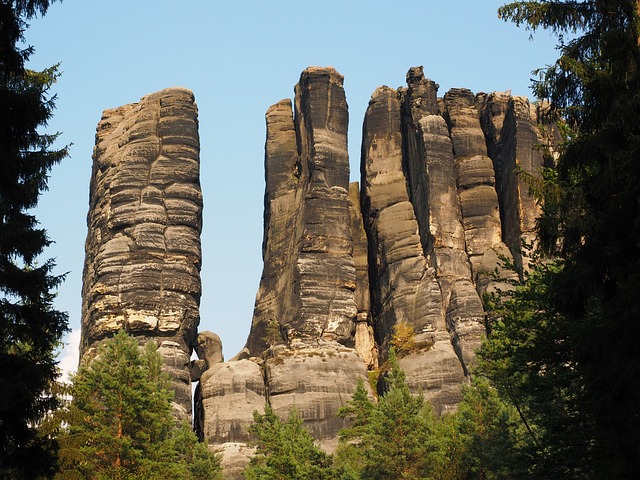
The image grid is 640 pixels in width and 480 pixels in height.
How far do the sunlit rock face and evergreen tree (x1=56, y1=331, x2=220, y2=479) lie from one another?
29616mm

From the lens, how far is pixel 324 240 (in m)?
90.6

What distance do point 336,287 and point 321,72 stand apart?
20027mm

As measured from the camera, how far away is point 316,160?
93.0 meters

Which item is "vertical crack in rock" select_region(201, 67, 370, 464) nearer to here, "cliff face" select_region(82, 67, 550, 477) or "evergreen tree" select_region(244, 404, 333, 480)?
"cliff face" select_region(82, 67, 550, 477)

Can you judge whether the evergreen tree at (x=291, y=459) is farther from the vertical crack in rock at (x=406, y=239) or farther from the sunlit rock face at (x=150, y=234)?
the vertical crack in rock at (x=406, y=239)

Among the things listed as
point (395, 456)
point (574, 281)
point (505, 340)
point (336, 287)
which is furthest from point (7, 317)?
point (336, 287)

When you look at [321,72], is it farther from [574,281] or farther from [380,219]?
[574,281]

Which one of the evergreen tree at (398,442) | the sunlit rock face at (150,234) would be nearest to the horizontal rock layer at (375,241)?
the sunlit rock face at (150,234)

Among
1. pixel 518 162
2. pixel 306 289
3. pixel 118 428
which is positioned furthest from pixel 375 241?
pixel 118 428

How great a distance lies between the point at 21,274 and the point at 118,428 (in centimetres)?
2651

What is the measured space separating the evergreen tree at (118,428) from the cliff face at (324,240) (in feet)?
89.7

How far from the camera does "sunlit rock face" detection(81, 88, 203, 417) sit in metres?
83.8

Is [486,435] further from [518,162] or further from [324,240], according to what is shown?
[518,162]

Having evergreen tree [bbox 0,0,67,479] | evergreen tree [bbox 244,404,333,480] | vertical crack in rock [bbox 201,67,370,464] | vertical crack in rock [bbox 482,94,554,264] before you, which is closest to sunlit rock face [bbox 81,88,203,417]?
vertical crack in rock [bbox 201,67,370,464]
